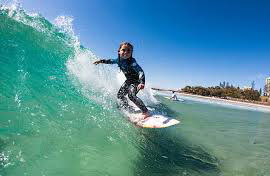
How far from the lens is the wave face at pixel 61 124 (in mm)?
3782

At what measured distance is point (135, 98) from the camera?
750 centimetres

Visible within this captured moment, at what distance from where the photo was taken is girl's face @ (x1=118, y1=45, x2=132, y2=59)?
7316mm

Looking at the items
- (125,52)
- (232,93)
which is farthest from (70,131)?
(232,93)

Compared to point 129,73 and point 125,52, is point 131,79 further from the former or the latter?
point 125,52

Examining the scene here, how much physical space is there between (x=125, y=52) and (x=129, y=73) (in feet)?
2.39

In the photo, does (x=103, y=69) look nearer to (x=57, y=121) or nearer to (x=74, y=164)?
(x=57, y=121)

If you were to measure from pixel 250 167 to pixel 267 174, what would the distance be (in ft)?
1.56

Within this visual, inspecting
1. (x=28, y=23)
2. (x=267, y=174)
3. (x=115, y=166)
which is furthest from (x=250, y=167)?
(x=28, y=23)

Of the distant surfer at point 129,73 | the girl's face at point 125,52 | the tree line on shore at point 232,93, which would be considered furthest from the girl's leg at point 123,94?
the tree line on shore at point 232,93

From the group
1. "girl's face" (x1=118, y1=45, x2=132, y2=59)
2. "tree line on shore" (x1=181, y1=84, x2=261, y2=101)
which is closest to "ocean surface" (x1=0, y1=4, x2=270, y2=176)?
"girl's face" (x1=118, y1=45, x2=132, y2=59)

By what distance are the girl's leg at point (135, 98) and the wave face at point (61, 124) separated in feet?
2.17

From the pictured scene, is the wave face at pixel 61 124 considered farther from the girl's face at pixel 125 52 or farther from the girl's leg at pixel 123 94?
the girl's face at pixel 125 52

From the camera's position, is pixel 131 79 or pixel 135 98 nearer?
pixel 135 98

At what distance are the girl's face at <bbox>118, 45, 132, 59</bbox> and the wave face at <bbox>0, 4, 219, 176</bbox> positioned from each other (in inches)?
58.1
